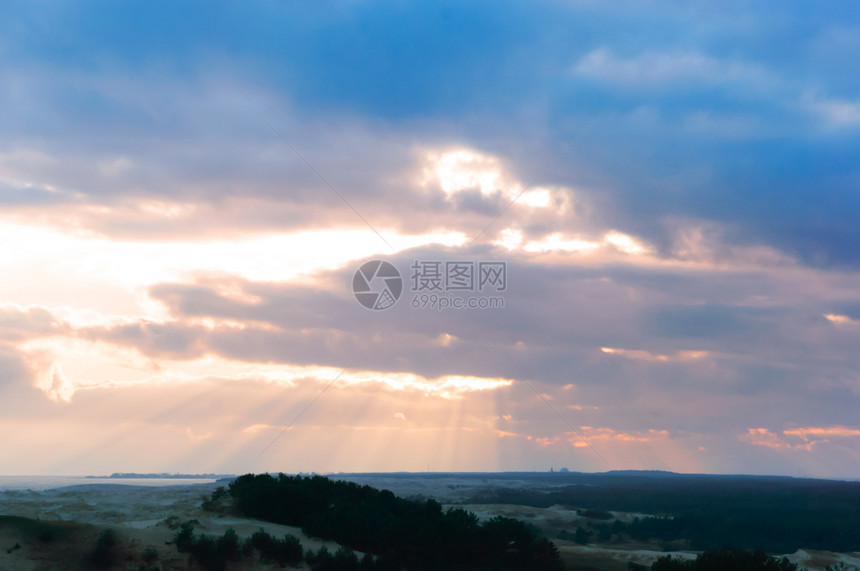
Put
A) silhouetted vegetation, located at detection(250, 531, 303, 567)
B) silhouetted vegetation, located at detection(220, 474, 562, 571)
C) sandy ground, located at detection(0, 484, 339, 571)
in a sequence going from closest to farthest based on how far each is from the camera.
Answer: sandy ground, located at detection(0, 484, 339, 571) < silhouetted vegetation, located at detection(250, 531, 303, 567) < silhouetted vegetation, located at detection(220, 474, 562, 571)

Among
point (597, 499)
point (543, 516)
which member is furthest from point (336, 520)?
point (597, 499)

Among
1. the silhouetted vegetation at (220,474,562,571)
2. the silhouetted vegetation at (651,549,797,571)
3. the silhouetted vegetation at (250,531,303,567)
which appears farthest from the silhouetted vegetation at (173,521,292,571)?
the silhouetted vegetation at (651,549,797,571)

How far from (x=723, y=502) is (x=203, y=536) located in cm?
11959

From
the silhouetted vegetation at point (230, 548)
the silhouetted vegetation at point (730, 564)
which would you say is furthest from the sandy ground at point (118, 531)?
the silhouetted vegetation at point (730, 564)

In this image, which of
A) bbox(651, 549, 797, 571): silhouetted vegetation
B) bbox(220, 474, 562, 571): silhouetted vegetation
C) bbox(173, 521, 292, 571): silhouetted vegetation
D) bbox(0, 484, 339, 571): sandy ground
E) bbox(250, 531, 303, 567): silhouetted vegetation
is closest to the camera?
bbox(0, 484, 339, 571): sandy ground

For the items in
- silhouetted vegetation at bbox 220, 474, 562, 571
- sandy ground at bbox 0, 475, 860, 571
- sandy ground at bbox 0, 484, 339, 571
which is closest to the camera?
sandy ground at bbox 0, 484, 339, 571

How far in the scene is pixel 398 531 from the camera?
3950cm

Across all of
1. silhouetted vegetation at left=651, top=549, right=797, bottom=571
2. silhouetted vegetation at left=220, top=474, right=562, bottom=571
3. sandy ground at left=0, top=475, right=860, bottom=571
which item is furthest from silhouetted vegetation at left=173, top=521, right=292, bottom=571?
silhouetted vegetation at left=651, top=549, right=797, bottom=571

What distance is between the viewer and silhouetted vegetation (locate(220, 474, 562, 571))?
127ft

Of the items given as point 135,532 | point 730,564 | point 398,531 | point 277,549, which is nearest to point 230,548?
point 277,549

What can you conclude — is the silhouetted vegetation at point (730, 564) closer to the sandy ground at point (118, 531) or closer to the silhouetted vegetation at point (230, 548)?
the sandy ground at point (118, 531)

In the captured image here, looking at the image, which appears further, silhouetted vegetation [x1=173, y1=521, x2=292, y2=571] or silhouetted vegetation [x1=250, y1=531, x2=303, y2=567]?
silhouetted vegetation [x1=250, y1=531, x2=303, y2=567]

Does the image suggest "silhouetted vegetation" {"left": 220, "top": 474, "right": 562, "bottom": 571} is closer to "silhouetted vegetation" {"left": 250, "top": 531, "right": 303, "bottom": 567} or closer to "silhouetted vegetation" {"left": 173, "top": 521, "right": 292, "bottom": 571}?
"silhouetted vegetation" {"left": 250, "top": 531, "right": 303, "bottom": 567}

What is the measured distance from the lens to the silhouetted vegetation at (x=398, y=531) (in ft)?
127
